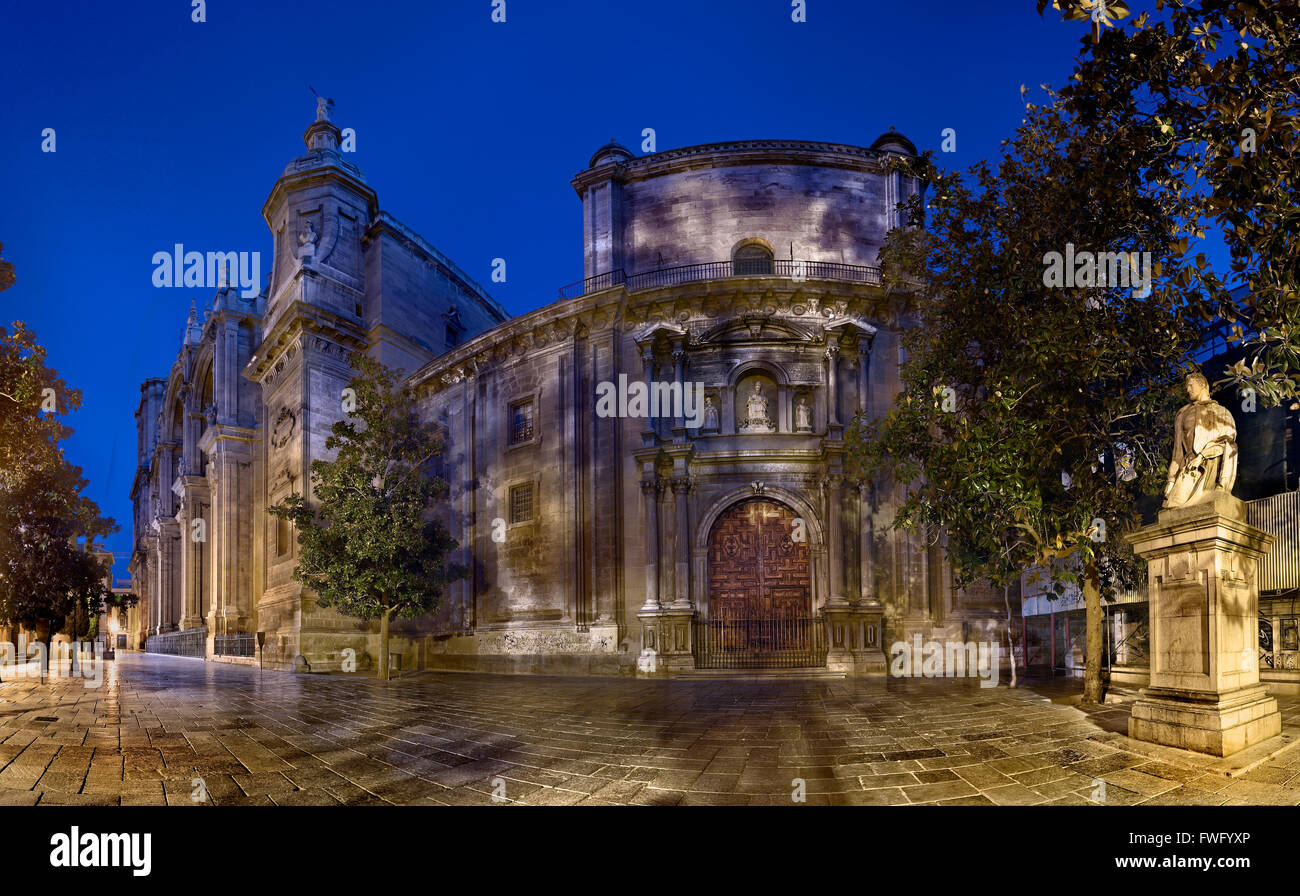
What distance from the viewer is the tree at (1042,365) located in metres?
→ 9.88

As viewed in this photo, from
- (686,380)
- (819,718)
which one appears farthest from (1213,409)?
(686,380)

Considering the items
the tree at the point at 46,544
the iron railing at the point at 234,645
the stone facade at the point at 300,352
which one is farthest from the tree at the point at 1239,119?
the iron railing at the point at 234,645

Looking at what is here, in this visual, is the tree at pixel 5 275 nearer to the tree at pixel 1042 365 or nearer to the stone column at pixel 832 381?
the tree at pixel 1042 365

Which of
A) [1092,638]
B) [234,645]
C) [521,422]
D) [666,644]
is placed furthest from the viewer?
[234,645]

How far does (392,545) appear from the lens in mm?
18219

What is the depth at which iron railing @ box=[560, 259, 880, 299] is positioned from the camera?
2109 cm

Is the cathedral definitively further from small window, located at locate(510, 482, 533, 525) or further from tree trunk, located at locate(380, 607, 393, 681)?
tree trunk, located at locate(380, 607, 393, 681)

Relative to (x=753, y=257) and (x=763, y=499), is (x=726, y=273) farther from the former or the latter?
(x=763, y=499)

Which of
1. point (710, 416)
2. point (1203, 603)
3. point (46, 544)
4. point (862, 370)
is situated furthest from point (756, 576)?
point (46, 544)

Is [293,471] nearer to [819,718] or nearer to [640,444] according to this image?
[640,444]

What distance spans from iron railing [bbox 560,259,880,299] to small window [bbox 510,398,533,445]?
12.3ft

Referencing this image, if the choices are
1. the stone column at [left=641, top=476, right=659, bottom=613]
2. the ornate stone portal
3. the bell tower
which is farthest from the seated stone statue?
the bell tower

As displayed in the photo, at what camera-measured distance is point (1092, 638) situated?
1095 cm

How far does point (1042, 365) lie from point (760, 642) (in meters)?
11.1
